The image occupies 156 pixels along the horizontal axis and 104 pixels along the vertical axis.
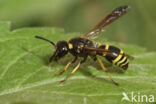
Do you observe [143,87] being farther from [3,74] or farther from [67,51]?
[3,74]

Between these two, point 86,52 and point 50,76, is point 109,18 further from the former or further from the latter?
point 50,76

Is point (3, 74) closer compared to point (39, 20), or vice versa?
point (3, 74)

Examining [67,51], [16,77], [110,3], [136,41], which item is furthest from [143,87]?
[110,3]

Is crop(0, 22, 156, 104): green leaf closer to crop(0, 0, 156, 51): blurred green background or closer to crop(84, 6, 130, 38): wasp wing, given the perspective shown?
crop(84, 6, 130, 38): wasp wing

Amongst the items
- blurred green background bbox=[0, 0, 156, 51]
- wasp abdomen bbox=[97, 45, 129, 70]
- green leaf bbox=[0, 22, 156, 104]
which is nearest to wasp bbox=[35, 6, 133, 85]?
wasp abdomen bbox=[97, 45, 129, 70]

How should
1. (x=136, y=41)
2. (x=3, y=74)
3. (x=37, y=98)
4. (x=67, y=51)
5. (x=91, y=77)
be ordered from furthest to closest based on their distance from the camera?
(x=136, y=41) → (x=67, y=51) → (x=91, y=77) → (x=3, y=74) → (x=37, y=98)
